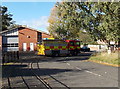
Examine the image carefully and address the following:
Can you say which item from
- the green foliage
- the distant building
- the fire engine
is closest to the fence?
the fire engine

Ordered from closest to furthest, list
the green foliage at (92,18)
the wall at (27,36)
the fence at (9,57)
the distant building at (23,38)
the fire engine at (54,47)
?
the green foliage at (92,18)
the fence at (9,57)
the fire engine at (54,47)
the distant building at (23,38)
the wall at (27,36)

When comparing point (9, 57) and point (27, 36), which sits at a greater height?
point (27, 36)

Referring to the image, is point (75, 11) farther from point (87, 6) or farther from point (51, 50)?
point (51, 50)

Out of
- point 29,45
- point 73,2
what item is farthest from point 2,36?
point 73,2

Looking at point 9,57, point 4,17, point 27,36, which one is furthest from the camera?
point 4,17

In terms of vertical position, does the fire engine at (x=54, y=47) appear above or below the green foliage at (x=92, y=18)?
below

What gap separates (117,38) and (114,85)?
42.0 ft

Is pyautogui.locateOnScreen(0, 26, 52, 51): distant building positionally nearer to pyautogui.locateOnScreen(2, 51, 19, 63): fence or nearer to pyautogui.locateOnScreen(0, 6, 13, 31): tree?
pyautogui.locateOnScreen(0, 6, 13, 31): tree

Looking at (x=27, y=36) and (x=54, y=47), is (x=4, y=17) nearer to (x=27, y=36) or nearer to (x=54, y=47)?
(x=27, y=36)

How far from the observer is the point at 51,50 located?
3622 cm

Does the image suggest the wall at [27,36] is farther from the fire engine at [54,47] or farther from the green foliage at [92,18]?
the green foliage at [92,18]

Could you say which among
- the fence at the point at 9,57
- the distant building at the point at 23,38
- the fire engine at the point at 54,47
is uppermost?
the distant building at the point at 23,38

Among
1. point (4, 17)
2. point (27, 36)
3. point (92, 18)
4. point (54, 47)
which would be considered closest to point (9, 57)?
point (54, 47)

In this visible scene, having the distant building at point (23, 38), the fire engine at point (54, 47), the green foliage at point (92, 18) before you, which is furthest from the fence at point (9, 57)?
the distant building at point (23, 38)
